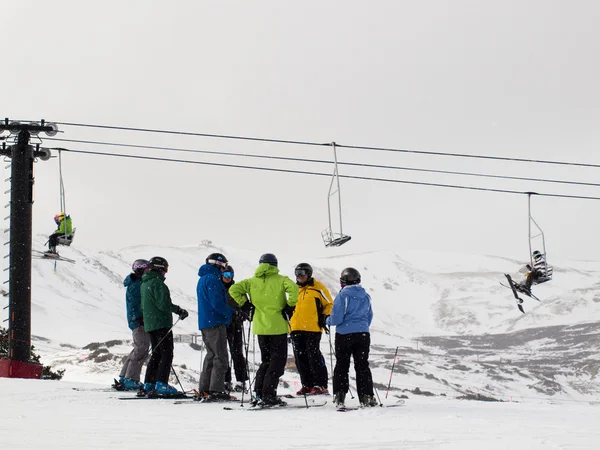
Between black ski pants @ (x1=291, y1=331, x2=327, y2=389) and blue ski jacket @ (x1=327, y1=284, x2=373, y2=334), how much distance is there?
1.11 m

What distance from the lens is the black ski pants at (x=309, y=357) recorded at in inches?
422

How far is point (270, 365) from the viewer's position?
31.1 feet

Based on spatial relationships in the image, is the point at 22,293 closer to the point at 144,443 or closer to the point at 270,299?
the point at 270,299

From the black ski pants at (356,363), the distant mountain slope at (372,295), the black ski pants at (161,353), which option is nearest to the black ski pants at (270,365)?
the black ski pants at (356,363)

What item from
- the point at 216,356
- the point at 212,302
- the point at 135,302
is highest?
the point at 135,302

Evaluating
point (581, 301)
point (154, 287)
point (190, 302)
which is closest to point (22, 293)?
point (154, 287)

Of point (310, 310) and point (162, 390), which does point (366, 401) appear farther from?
point (162, 390)

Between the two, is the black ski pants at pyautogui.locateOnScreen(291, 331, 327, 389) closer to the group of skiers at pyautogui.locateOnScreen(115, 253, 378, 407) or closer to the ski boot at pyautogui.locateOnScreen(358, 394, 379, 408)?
the group of skiers at pyautogui.locateOnScreen(115, 253, 378, 407)

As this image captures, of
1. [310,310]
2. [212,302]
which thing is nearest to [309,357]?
[310,310]

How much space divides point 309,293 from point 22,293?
29.4ft

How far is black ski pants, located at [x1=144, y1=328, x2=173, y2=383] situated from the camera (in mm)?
10719

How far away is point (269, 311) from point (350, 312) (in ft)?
3.23

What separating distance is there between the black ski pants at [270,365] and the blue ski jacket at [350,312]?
0.70 m

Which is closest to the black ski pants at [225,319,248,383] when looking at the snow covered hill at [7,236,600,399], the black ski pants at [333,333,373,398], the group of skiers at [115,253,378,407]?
the group of skiers at [115,253,378,407]
